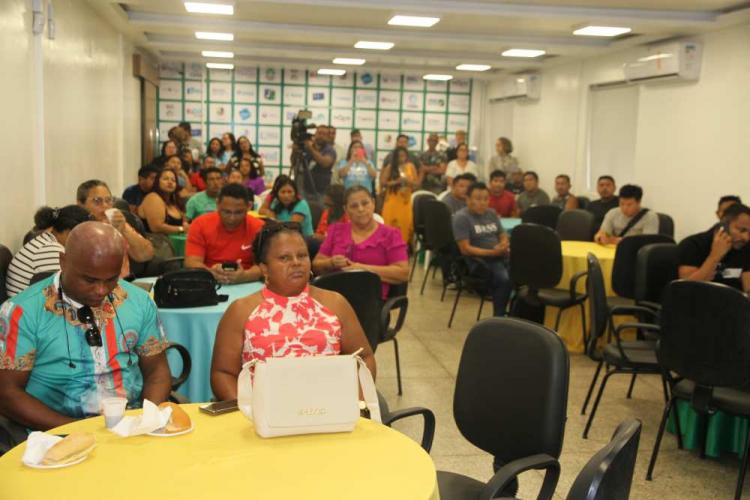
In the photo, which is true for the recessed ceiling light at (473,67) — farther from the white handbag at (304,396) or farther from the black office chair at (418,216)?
the white handbag at (304,396)

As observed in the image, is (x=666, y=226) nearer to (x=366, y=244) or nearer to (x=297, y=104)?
(x=366, y=244)

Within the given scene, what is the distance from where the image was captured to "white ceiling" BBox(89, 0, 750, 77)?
298 inches

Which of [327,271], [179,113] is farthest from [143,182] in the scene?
[179,113]

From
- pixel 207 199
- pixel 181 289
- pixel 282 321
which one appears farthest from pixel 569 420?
pixel 207 199

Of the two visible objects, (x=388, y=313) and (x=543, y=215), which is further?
(x=543, y=215)

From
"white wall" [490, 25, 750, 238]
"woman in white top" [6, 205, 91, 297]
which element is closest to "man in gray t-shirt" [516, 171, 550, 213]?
"white wall" [490, 25, 750, 238]

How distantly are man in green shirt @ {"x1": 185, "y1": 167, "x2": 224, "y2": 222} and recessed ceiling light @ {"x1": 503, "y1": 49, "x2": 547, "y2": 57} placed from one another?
485cm

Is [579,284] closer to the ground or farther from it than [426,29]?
closer to the ground

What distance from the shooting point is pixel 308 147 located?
10492mm

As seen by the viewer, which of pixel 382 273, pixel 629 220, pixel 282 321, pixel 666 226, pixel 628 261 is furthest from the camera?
pixel 666 226

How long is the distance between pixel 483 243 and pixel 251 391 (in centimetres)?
508

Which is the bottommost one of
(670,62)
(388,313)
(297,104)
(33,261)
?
(388,313)

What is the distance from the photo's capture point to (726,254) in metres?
5.00

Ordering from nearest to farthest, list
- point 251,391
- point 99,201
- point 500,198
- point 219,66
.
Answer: point 251,391 → point 99,201 → point 500,198 → point 219,66
